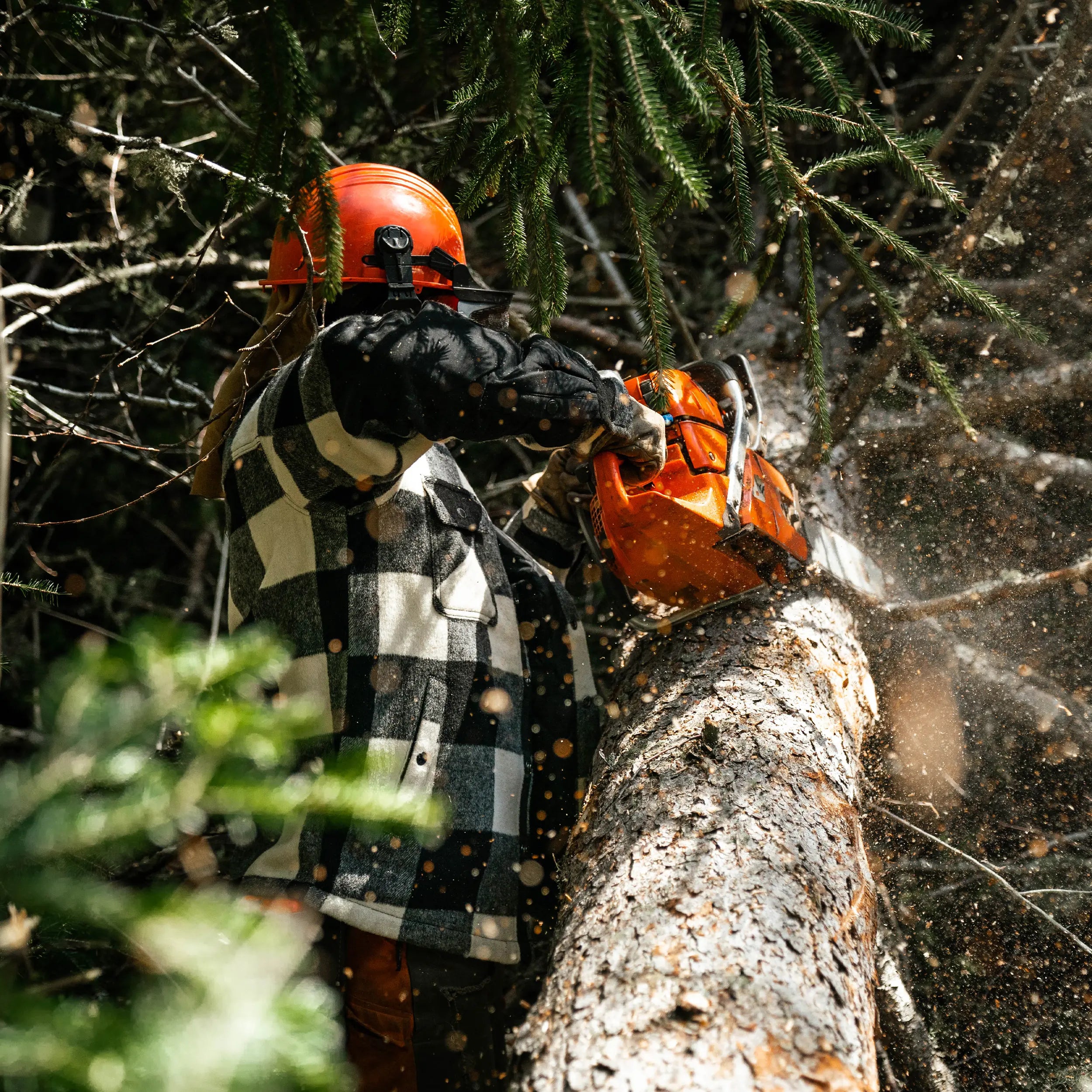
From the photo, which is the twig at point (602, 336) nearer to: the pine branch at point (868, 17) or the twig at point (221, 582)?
the twig at point (221, 582)

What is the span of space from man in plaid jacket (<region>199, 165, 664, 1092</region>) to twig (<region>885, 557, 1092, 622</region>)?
1241 millimetres

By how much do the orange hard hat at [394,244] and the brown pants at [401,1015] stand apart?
155 centimetres

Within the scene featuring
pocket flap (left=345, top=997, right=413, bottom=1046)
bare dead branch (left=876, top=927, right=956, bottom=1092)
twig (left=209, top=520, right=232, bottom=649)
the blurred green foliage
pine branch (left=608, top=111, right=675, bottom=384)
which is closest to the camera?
the blurred green foliage

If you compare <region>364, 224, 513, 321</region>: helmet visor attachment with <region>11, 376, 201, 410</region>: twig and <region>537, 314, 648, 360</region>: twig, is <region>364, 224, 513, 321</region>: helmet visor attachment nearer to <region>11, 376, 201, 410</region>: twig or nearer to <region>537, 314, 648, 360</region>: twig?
<region>11, 376, 201, 410</region>: twig

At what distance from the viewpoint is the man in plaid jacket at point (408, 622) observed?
72.6 inches

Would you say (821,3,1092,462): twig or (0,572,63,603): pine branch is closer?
(0,572,63,603): pine branch

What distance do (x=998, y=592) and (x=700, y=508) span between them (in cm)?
131

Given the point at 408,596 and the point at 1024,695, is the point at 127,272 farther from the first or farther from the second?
the point at 1024,695

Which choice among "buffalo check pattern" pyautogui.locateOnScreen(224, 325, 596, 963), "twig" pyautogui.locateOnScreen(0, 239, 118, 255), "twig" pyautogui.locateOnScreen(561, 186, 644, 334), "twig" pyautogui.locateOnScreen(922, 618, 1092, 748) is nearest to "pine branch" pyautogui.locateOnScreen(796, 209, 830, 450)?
"buffalo check pattern" pyautogui.locateOnScreen(224, 325, 596, 963)

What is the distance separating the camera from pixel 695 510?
2088mm

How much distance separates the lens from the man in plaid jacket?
1.84m

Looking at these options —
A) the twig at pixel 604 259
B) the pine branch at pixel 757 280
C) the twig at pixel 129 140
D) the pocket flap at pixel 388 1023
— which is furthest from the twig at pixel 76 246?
the pocket flap at pixel 388 1023

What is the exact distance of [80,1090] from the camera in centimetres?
65

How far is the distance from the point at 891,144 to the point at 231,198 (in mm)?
1371
